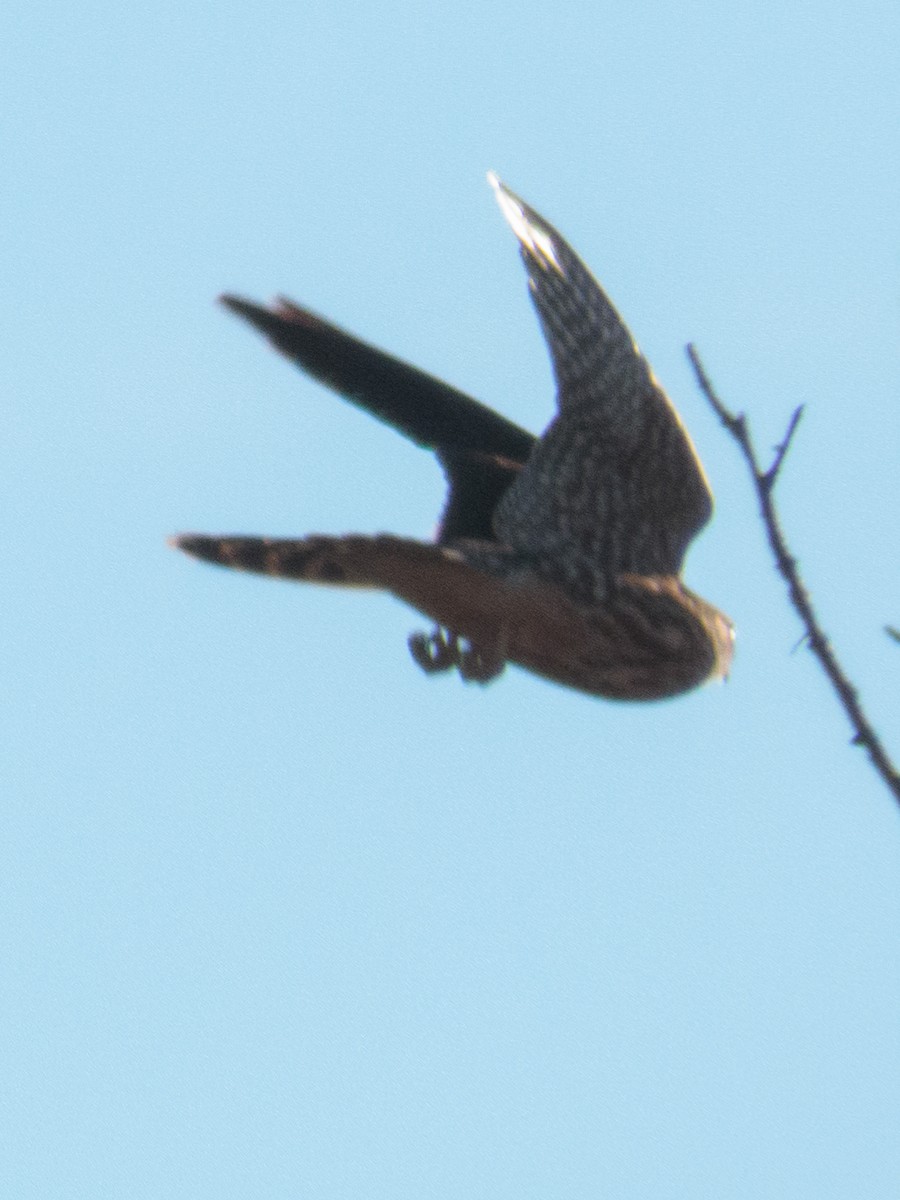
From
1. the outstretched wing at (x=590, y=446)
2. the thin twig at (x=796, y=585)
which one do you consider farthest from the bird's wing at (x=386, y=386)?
the thin twig at (x=796, y=585)

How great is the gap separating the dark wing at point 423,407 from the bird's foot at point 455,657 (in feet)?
3.02

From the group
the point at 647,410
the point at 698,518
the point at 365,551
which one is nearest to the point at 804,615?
the point at 365,551

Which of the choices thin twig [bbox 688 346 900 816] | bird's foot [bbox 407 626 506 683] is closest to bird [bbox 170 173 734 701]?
bird's foot [bbox 407 626 506 683]

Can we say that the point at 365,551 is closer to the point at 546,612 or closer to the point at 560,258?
the point at 546,612

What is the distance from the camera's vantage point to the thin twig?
3.47 metres

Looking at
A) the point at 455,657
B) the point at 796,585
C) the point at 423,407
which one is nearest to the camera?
the point at 796,585

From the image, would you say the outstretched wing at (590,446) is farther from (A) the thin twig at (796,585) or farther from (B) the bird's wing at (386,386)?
(A) the thin twig at (796,585)

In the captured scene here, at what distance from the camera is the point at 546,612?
257 inches

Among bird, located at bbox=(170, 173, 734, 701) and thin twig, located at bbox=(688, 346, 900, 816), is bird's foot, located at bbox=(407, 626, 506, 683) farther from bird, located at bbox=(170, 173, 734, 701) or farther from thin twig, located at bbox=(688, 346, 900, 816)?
thin twig, located at bbox=(688, 346, 900, 816)

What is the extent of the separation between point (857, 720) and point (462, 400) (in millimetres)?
4287

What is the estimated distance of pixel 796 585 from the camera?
3.81 metres

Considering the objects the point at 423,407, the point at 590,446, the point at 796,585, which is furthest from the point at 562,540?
the point at 796,585

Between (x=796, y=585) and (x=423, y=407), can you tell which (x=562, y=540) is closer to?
(x=423, y=407)

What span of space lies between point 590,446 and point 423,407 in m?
1.00
